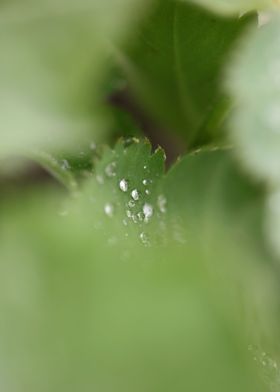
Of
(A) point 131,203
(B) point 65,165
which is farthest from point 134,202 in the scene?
(B) point 65,165

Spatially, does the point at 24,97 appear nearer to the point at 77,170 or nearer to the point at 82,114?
the point at 82,114

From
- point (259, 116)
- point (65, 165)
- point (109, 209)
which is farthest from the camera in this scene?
point (65, 165)

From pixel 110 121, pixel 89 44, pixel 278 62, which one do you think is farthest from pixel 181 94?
pixel 89 44

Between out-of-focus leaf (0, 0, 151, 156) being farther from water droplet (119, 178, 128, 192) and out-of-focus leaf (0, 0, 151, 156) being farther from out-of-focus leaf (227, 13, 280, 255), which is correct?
water droplet (119, 178, 128, 192)

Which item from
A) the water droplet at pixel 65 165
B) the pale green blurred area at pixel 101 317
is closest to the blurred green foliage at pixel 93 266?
the pale green blurred area at pixel 101 317

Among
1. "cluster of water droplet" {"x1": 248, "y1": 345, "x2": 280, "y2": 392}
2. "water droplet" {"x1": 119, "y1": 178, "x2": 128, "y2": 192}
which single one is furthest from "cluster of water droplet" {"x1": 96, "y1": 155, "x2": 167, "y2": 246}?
"cluster of water droplet" {"x1": 248, "y1": 345, "x2": 280, "y2": 392}

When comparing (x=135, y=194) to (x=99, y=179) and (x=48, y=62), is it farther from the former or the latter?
(x=48, y=62)
